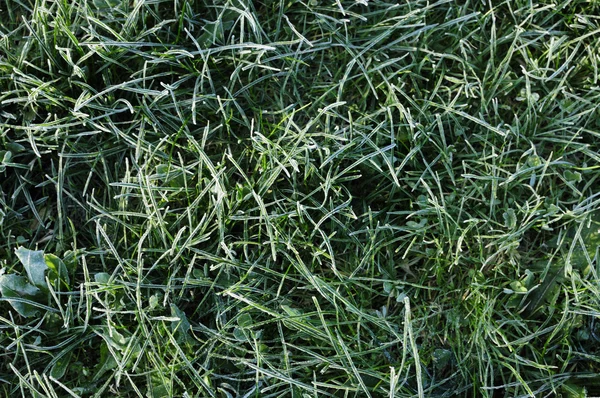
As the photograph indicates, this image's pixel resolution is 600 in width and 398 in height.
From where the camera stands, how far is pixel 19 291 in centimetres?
A: 166

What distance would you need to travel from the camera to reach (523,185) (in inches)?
70.5

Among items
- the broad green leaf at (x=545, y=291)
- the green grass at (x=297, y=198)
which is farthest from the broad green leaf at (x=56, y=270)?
the broad green leaf at (x=545, y=291)

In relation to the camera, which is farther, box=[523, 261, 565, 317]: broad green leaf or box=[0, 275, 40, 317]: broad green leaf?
box=[523, 261, 565, 317]: broad green leaf

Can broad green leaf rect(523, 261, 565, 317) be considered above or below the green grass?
below

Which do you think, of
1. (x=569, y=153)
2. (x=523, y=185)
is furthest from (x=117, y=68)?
(x=569, y=153)

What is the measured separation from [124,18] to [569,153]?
134 cm

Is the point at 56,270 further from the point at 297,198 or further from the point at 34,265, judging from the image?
the point at 297,198

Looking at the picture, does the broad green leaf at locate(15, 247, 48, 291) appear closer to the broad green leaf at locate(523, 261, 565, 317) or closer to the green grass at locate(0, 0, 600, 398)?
the green grass at locate(0, 0, 600, 398)

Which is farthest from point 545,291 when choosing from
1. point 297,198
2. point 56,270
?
point 56,270

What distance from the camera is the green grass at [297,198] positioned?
65.6 inches

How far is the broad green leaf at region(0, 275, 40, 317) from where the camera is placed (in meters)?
1.64

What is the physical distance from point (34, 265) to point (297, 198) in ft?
2.39

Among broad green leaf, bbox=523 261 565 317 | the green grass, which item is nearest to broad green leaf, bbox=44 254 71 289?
the green grass

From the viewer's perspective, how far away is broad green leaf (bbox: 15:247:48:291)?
1660 millimetres
